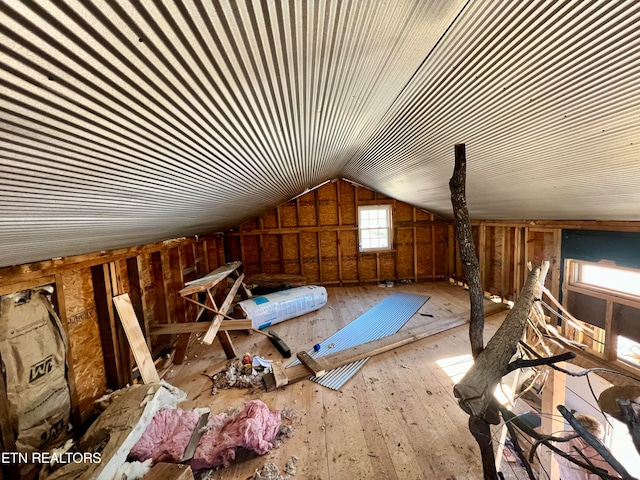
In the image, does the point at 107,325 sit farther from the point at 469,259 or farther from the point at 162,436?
the point at 469,259

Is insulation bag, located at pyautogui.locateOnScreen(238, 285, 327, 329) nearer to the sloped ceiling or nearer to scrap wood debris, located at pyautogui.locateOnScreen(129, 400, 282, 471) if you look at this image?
scrap wood debris, located at pyautogui.locateOnScreen(129, 400, 282, 471)

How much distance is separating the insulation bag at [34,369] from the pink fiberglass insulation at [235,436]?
1.10 m

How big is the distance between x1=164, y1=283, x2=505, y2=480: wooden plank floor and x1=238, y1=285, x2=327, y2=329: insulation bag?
313 millimetres

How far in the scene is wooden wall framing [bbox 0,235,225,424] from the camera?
83.2 inches

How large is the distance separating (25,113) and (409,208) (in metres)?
6.51

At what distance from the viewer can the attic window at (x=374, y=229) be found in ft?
21.8

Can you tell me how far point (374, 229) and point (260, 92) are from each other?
5760 millimetres

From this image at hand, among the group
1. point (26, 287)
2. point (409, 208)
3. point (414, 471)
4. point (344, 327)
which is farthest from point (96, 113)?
point (409, 208)

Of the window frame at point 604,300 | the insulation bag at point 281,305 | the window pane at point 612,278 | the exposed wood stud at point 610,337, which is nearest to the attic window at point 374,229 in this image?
the insulation bag at point 281,305

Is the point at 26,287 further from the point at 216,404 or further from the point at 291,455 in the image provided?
the point at 291,455

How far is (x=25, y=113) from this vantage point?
63 centimetres

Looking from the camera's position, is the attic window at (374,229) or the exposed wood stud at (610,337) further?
the attic window at (374,229)

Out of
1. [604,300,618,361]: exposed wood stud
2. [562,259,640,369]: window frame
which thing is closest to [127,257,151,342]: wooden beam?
[562,259,640,369]: window frame

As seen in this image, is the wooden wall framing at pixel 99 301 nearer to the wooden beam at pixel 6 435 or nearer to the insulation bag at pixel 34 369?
the insulation bag at pixel 34 369
